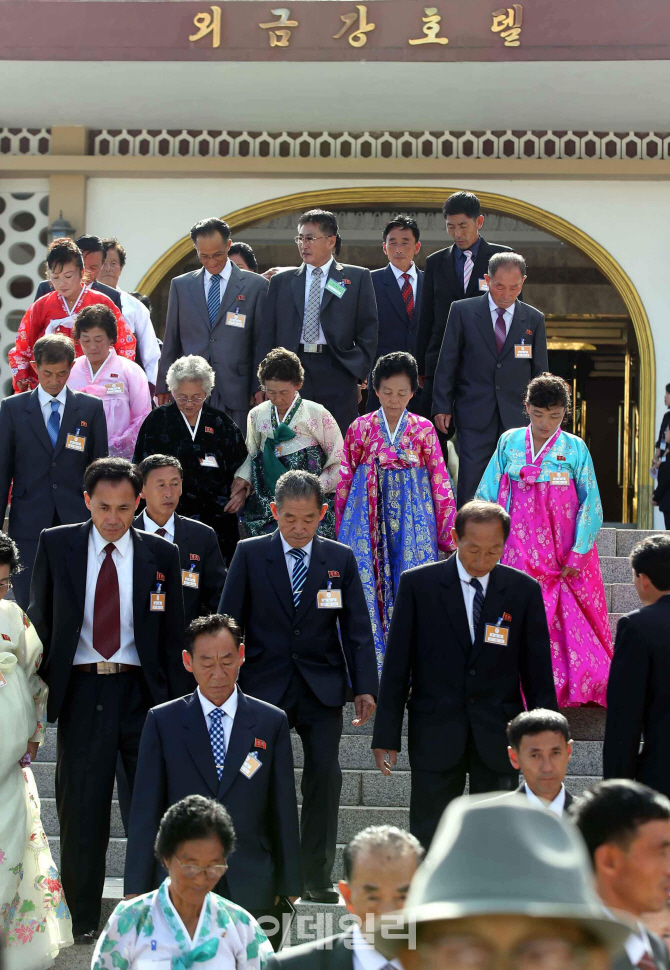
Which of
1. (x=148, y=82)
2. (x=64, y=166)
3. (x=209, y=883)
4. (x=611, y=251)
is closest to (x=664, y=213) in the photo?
(x=611, y=251)

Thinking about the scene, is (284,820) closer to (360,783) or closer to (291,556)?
(291,556)

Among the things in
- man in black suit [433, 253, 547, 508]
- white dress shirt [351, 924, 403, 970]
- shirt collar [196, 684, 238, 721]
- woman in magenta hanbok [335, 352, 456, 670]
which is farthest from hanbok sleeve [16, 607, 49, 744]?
man in black suit [433, 253, 547, 508]

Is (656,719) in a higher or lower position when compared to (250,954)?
higher

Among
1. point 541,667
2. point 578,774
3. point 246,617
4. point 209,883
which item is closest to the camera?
point 209,883

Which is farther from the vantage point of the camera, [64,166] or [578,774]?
[64,166]

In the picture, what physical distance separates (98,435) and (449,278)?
2298 mm

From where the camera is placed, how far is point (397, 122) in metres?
10.8

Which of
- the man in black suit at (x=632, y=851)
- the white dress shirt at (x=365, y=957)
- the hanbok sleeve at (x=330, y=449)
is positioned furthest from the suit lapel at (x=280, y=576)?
the man in black suit at (x=632, y=851)

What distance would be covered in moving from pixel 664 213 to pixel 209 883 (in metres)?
8.65

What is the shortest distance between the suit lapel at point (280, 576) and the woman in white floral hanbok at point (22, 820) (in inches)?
33.6

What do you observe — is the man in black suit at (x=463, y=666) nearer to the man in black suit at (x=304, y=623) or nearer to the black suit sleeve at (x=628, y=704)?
the man in black suit at (x=304, y=623)

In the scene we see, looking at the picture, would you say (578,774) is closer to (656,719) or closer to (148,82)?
(656,719)

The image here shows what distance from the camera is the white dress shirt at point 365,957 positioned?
2.33m

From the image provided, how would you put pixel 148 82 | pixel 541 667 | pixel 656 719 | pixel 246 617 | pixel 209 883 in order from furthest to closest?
pixel 148 82 < pixel 246 617 < pixel 541 667 < pixel 656 719 < pixel 209 883
